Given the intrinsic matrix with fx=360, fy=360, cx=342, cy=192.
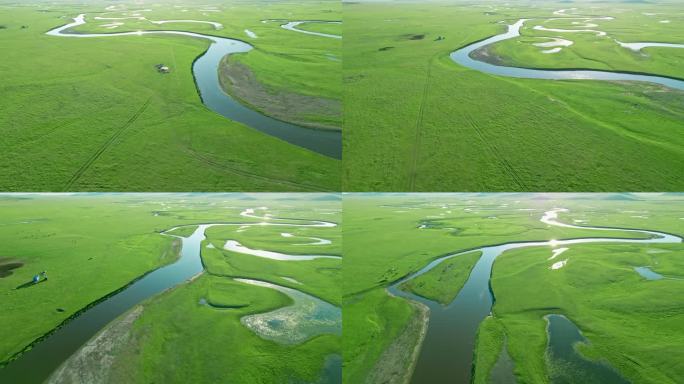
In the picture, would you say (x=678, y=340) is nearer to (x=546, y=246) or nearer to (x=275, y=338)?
(x=546, y=246)

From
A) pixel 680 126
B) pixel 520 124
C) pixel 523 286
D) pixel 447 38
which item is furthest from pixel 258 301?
pixel 447 38

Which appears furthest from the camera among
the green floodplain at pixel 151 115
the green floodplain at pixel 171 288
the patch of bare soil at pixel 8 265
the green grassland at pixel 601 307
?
the green floodplain at pixel 151 115

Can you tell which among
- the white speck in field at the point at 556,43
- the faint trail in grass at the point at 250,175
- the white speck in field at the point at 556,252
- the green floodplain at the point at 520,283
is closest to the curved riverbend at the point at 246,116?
the faint trail in grass at the point at 250,175

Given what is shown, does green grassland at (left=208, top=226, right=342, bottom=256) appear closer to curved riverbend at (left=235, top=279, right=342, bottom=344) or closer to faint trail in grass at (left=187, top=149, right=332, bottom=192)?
faint trail in grass at (left=187, top=149, right=332, bottom=192)

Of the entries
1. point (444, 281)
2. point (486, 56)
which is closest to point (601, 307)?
point (444, 281)

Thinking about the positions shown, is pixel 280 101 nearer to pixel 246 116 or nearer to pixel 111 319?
pixel 246 116

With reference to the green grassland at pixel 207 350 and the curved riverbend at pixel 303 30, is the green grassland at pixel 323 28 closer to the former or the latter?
the curved riverbend at pixel 303 30
